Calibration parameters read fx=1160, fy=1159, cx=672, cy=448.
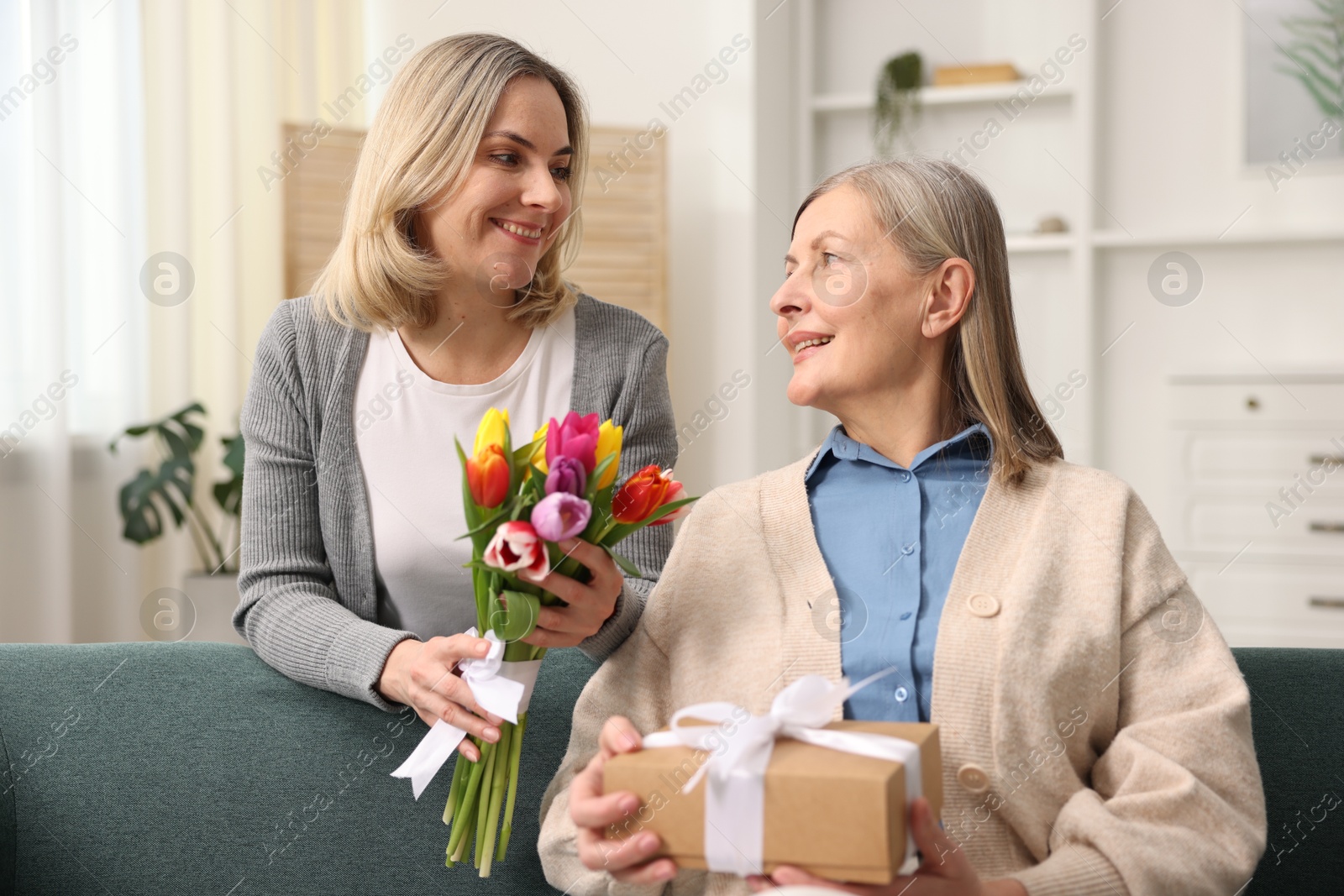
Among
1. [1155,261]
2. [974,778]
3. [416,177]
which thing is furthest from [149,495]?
[1155,261]

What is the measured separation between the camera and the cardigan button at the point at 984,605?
1.26m

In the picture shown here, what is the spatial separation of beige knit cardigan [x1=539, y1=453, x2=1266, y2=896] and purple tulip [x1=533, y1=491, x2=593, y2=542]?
31 cm

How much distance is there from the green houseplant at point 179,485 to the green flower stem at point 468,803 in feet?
6.89

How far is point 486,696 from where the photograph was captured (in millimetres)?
1255

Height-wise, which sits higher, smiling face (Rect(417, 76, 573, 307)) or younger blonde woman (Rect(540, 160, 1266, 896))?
smiling face (Rect(417, 76, 573, 307))

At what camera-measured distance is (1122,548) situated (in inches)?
50.9

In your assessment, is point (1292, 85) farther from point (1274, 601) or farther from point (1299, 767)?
point (1299, 767)

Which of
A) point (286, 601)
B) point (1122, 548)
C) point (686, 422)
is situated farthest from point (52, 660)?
point (686, 422)

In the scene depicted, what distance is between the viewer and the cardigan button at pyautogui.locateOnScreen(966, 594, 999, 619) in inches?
49.6

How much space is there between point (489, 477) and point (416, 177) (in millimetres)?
718

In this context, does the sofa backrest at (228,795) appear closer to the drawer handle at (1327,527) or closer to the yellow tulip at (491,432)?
the yellow tulip at (491,432)

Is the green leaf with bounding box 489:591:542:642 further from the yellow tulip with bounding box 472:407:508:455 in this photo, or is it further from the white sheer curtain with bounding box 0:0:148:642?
the white sheer curtain with bounding box 0:0:148:642

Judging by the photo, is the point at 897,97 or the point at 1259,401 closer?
the point at 1259,401

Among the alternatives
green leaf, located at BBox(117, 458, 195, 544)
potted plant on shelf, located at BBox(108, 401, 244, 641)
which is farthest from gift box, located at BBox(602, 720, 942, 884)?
green leaf, located at BBox(117, 458, 195, 544)
